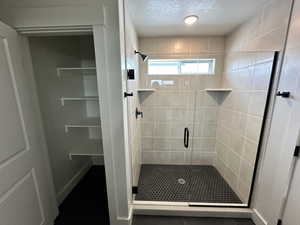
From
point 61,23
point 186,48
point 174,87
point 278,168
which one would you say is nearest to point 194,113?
point 174,87

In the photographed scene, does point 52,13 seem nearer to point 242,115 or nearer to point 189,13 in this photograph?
point 189,13

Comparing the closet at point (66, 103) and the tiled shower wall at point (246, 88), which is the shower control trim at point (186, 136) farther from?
the closet at point (66, 103)

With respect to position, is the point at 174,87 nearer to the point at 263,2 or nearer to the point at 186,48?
the point at 186,48

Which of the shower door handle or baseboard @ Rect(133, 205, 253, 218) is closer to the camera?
baseboard @ Rect(133, 205, 253, 218)

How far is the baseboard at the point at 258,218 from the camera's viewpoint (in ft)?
4.49

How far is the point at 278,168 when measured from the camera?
47.0 inches

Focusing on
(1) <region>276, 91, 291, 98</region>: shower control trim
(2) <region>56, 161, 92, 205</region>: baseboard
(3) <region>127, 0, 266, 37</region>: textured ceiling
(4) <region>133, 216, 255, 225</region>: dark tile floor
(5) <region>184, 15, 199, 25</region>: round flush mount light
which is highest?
(3) <region>127, 0, 266, 37</region>: textured ceiling

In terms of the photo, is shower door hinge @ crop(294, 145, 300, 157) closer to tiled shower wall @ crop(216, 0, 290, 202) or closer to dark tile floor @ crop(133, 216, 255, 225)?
tiled shower wall @ crop(216, 0, 290, 202)

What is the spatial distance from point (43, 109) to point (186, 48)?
220cm

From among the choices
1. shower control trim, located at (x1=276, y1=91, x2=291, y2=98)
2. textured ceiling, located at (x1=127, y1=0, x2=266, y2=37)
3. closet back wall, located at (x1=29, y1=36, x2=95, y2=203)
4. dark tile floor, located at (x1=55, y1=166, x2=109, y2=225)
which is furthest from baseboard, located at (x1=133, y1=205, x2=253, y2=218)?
textured ceiling, located at (x1=127, y1=0, x2=266, y2=37)

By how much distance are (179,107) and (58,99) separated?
1802 mm

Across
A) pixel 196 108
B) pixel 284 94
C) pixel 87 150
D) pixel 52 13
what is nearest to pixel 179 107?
pixel 196 108

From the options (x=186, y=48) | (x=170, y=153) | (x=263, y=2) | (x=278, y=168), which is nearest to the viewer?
(x=278, y=168)

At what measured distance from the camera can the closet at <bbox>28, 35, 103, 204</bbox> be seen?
1504 mm
